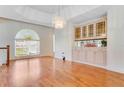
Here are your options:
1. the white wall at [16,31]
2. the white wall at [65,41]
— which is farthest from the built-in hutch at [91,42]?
the white wall at [16,31]

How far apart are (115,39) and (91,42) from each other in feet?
7.41

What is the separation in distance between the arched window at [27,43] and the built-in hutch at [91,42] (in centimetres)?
394

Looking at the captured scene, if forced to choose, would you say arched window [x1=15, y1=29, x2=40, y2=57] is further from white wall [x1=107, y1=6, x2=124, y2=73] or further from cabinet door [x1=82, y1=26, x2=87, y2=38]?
white wall [x1=107, y1=6, x2=124, y2=73]

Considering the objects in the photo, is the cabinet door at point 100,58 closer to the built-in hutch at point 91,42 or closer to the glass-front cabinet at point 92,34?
the built-in hutch at point 91,42

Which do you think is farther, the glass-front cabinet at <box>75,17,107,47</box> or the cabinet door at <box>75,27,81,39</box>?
the cabinet door at <box>75,27,81,39</box>

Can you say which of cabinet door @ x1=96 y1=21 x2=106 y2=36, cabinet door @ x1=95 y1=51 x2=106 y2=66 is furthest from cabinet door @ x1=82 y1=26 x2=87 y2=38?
cabinet door @ x1=95 y1=51 x2=106 y2=66

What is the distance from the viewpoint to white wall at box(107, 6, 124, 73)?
4.44 metres

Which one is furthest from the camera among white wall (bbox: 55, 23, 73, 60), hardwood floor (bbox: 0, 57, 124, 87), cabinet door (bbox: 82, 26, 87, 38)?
white wall (bbox: 55, 23, 73, 60)

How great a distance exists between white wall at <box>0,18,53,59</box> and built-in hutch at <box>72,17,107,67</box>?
3.77m

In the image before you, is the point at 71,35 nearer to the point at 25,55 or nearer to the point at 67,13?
the point at 67,13

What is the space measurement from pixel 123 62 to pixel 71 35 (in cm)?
402

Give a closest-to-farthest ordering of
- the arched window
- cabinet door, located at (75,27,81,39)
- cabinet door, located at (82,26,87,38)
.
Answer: cabinet door, located at (82,26,87,38) < cabinet door, located at (75,27,81,39) < the arched window

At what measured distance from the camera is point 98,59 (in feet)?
18.6
